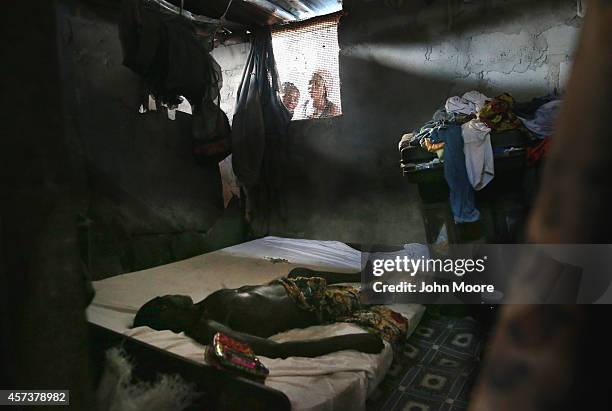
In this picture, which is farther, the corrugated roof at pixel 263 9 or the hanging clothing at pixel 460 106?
the corrugated roof at pixel 263 9

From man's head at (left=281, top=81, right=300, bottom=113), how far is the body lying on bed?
325 centimetres

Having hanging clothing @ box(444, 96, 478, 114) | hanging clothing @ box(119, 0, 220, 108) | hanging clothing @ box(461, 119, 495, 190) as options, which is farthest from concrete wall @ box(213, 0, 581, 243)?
hanging clothing @ box(119, 0, 220, 108)

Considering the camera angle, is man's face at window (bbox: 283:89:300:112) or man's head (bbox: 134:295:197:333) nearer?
man's head (bbox: 134:295:197:333)

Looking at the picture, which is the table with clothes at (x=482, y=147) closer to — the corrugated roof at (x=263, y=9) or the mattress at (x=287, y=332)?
the mattress at (x=287, y=332)

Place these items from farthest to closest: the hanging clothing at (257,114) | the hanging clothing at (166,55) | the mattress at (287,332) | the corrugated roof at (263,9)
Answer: the hanging clothing at (257,114), the corrugated roof at (263,9), the hanging clothing at (166,55), the mattress at (287,332)

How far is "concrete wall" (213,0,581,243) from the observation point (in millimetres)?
3748

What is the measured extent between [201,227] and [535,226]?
15.7ft

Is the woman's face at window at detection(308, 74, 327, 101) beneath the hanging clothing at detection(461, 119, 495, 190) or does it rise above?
above

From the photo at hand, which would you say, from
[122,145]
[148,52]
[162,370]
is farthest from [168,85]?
[162,370]

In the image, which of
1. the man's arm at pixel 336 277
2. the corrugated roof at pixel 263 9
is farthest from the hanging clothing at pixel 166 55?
the man's arm at pixel 336 277

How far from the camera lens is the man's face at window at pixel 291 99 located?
519cm

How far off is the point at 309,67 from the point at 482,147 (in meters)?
2.93

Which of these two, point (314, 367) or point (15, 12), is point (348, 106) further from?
point (15, 12)

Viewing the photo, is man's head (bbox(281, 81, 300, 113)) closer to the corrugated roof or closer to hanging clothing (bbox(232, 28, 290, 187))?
hanging clothing (bbox(232, 28, 290, 187))
